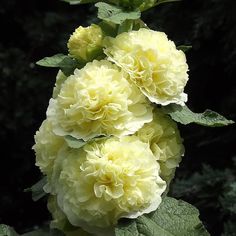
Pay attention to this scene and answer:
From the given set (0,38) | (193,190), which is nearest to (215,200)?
(193,190)

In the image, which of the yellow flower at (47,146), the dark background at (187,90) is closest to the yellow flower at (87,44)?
the yellow flower at (47,146)

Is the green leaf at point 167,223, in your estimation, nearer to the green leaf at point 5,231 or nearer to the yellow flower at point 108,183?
the yellow flower at point 108,183

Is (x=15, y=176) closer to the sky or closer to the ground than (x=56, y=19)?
closer to the ground

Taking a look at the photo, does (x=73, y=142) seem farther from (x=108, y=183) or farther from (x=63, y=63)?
(x=63, y=63)

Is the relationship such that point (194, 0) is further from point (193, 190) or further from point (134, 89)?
point (134, 89)

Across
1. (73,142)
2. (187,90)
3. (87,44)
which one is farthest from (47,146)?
(187,90)

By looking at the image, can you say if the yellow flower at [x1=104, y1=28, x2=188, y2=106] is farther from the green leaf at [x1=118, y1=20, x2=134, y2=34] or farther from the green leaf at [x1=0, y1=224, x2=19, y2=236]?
the green leaf at [x1=0, y1=224, x2=19, y2=236]

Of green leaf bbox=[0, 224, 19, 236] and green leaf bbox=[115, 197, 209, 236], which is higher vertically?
green leaf bbox=[115, 197, 209, 236]

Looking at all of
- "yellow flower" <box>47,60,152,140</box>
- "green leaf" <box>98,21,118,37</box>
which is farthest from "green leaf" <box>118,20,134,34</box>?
"yellow flower" <box>47,60,152,140</box>
